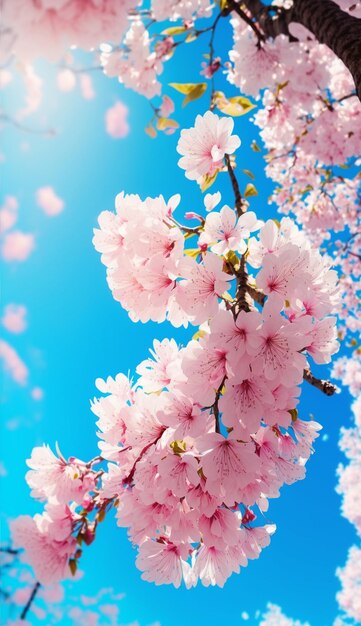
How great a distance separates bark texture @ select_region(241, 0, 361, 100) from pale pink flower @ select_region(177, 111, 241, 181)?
1.51 ft

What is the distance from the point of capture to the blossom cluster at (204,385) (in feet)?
3.45

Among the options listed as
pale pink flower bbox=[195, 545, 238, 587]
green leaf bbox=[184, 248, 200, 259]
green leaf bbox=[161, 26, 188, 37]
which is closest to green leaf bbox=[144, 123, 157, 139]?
green leaf bbox=[161, 26, 188, 37]

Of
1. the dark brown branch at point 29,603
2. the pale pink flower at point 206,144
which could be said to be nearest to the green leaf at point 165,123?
the pale pink flower at point 206,144

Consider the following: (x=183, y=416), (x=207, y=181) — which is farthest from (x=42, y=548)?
(x=207, y=181)

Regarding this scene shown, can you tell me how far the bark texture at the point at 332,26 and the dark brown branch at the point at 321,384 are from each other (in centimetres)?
97

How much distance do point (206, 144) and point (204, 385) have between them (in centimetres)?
85

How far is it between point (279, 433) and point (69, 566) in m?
1.03

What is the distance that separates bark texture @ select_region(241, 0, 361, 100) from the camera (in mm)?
1325

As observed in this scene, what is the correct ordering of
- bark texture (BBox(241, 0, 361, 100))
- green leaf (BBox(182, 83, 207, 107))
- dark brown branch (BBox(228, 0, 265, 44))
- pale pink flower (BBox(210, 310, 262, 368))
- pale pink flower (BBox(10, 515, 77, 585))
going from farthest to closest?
dark brown branch (BBox(228, 0, 265, 44))
green leaf (BBox(182, 83, 207, 107))
pale pink flower (BBox(10, 515, 77, 585))
bark texture (BBox(241, 0, 361, 100))
pale pink flower (BBox(210, 310, 262, 368))

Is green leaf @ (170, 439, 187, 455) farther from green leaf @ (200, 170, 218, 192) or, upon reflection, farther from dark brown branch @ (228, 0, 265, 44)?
dark brown branch @ (228, 0, 265, 44)

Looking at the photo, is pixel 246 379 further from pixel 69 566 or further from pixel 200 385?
pixel 69 566

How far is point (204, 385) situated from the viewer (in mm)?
1100

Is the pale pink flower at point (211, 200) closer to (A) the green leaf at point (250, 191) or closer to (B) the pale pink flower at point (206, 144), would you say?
(B) the pale pink flower at point (206, 144)

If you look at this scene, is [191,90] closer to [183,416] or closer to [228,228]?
[228,228]
